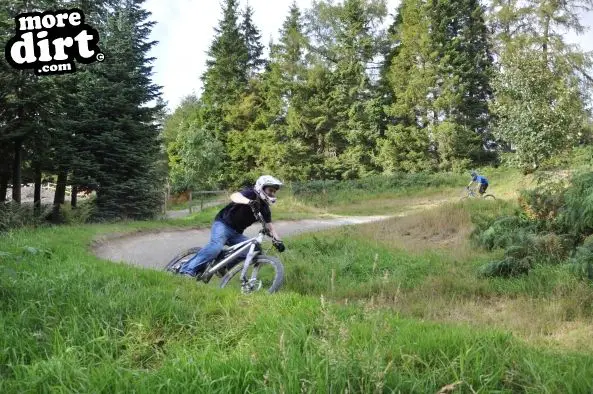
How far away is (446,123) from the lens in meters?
37.4

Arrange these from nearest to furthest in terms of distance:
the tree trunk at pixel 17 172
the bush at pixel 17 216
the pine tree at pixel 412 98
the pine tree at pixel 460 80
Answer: the bush at pixel 17 216 → the tree trunk at pixel 17 172 → the pine tree at pixel 460 80 → the pine tree at pixel 412 98

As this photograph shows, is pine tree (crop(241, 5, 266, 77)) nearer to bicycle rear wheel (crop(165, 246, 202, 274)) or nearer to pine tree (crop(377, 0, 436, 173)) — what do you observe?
pine tree (crop(377, 0, 436, 173))

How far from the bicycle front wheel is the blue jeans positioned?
264mm

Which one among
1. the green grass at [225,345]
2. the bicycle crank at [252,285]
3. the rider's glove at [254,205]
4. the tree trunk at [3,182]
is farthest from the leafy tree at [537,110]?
the tree trunk at [3,182]

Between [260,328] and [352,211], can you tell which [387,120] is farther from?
[260,328]

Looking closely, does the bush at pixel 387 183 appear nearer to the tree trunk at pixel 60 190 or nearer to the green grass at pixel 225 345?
the tree trunk at pixel 60 190

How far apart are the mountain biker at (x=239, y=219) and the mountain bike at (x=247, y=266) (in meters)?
0.09

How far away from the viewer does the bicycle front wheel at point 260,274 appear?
22.3 ft

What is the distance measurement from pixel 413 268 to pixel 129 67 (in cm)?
1657

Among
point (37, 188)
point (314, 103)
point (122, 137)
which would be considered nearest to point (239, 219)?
point (122, 137)

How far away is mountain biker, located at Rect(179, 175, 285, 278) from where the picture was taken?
7.23 metres

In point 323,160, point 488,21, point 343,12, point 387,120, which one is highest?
point 343,12

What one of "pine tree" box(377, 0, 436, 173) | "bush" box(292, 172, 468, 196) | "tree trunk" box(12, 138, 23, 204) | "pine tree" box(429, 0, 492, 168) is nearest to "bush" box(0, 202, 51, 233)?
"tree trunk" box(12, 138, 23, 204)

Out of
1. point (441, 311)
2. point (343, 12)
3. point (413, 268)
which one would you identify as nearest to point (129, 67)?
point (413, 268)
